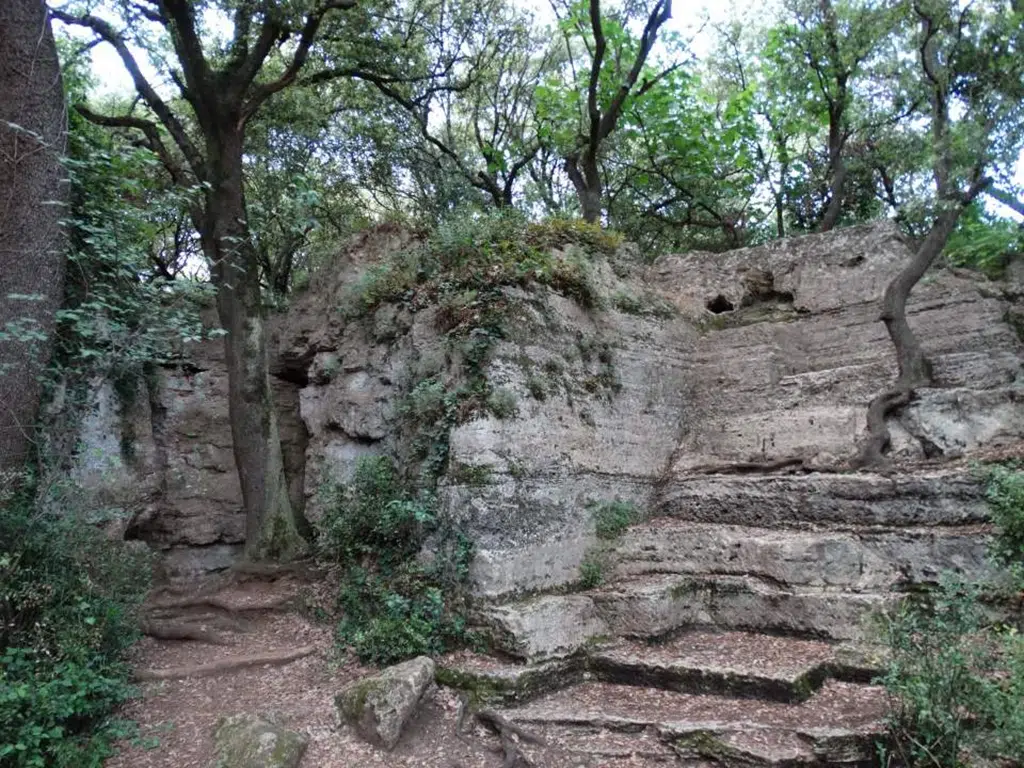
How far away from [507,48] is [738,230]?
21.4 feet

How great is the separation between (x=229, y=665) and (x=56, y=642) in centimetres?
179

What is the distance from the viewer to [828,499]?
24.7 feet

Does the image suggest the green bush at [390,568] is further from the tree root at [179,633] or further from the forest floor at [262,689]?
the tree root at [179,633]

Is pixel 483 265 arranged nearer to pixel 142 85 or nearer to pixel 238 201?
pixel 238 201

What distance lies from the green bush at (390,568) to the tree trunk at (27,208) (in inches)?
128

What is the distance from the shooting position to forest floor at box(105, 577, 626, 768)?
18.9 ft

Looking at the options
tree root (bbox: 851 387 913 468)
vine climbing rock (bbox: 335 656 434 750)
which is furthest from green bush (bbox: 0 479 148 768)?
tree root (bbox: 851 387 913 468)

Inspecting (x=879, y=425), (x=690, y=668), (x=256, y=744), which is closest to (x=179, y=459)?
(x=256, y=744)

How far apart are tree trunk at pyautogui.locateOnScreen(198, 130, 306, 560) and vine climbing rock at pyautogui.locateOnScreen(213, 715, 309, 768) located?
3364mm

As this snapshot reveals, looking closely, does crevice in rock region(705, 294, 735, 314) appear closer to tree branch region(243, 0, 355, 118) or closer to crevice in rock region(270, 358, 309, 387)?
crevice in rock region(270, 358, 309, 387)

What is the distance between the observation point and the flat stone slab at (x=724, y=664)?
5938mm

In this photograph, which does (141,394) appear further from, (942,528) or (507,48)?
(507,48)

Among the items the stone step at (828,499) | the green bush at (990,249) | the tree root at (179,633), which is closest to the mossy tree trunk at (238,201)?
the tree root at (179,633)

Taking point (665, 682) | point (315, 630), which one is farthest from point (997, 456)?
point (315, 630)
